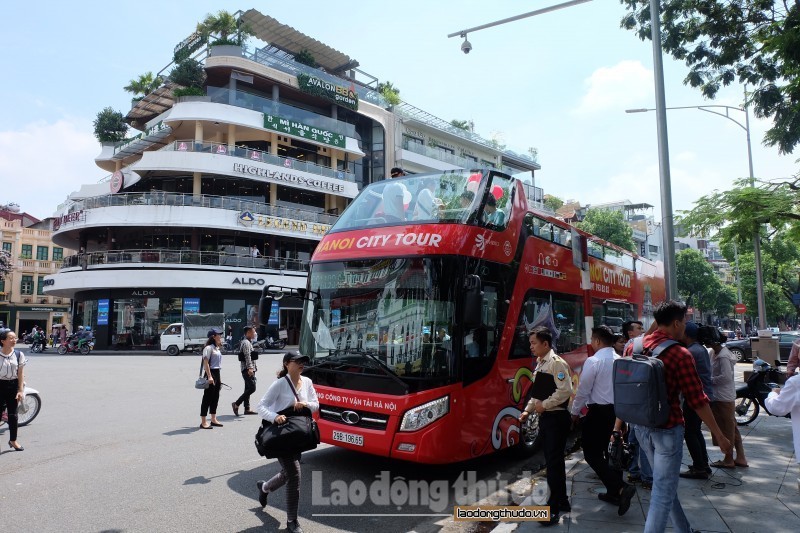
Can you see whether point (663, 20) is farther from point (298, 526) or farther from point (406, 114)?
point (406, 114)

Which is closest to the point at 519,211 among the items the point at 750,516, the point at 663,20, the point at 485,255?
the point at 485,255

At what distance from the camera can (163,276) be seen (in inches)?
1200

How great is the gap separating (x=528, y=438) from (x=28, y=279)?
5917 centimetres

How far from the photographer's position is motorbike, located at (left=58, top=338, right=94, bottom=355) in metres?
29.3

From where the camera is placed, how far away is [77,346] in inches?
1163

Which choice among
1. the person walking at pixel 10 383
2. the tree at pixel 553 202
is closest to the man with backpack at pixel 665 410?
the person walking at pixel 10 383

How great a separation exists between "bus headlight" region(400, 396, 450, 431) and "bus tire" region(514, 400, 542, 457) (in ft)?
6.43

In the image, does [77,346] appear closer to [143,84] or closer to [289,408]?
[143,84]

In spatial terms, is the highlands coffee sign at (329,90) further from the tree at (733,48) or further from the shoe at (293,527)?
the shoe at (293,527)

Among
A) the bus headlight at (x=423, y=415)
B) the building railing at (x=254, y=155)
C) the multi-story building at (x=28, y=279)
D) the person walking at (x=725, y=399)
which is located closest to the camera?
the bus headlight at (x=423, y=415)

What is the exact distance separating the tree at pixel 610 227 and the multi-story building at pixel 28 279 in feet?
156

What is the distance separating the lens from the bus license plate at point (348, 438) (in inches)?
225

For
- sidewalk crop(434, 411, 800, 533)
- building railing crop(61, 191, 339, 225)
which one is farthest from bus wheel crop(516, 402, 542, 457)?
building railing crop(61, 191, 339, 225)

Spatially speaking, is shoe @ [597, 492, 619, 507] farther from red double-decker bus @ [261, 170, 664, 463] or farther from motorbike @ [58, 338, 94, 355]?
motorbike @ [58, 338, 94, 355]
